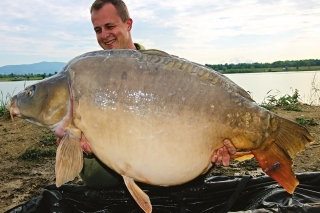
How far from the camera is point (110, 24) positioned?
2656 millimetres

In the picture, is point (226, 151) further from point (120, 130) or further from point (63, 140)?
point (63, 140)

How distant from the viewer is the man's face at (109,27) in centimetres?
265

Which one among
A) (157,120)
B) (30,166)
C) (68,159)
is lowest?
(30,166)

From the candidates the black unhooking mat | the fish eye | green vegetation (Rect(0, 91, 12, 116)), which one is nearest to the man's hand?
the black unhooking mat

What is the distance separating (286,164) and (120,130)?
68 centimetres

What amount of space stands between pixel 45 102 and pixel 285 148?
1.01 m

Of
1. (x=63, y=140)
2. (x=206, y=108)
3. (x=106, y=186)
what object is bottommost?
(x=106, y=186)

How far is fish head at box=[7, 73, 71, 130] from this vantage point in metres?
1.43

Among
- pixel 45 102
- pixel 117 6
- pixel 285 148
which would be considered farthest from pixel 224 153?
pixel 117 6

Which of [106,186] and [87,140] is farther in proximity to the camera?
[106,186]

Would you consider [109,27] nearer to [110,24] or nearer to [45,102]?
[110,24]

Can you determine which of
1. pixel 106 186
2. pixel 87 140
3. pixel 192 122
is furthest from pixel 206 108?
pixel 106 186

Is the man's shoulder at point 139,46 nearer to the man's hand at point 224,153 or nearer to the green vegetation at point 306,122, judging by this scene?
the man's hand at point 224,153

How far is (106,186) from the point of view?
2238mm
